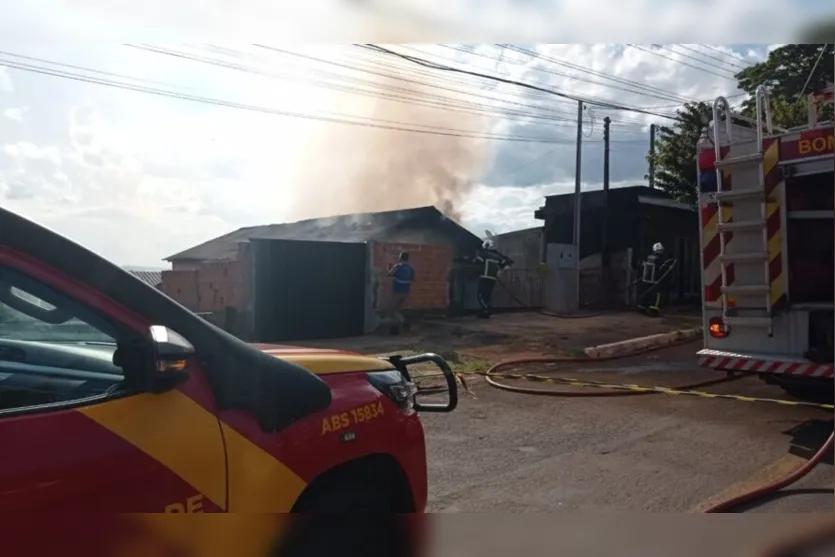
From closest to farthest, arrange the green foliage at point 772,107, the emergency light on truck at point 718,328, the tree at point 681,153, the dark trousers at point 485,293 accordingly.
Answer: the green foliage at point 772,107 → the tree at point 681,153 → the dark trousers at point 485,293 → the emergency light on truck at point 718,328

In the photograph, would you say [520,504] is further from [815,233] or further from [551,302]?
[815,233]

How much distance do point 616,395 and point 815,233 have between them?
1379 mm

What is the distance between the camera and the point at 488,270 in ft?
10.8

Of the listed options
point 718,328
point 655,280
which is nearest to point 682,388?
point 718,328

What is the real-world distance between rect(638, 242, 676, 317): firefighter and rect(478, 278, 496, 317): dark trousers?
0.73 meters

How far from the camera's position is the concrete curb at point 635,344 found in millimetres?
3826

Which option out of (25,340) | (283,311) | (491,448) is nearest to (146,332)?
(25,340)

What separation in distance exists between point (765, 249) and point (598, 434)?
151 centimetres

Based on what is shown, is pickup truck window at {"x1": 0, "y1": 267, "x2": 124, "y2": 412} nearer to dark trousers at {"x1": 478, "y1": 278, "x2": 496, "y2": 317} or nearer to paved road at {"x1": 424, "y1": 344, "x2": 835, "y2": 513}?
paved road at {"x1": 424, "y1": 344, "x2": 835, "y2": 513}

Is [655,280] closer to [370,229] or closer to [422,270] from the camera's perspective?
[422,270]

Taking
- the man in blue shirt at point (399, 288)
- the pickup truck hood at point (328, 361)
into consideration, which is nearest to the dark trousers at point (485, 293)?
the man in blue shirt at point (399, 288)

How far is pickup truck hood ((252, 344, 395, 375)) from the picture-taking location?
215cm

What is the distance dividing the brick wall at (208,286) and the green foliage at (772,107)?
171 centimetres

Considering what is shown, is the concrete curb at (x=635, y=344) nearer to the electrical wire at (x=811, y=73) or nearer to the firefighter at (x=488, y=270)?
the firefighter at (x=488, y=270)
